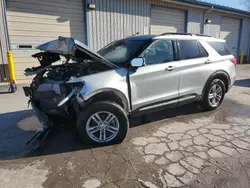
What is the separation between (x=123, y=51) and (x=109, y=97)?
3.78ft

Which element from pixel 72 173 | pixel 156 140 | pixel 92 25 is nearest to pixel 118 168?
pixel 72 173

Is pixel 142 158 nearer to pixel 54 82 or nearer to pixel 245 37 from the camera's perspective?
pixel 54 82

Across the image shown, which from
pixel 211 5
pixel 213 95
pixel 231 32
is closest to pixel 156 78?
pixel 213 95

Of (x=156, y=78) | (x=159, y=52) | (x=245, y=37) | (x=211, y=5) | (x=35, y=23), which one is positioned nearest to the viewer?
(x=156, y=78)

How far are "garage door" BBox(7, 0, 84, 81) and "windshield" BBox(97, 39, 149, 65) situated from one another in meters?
4.96

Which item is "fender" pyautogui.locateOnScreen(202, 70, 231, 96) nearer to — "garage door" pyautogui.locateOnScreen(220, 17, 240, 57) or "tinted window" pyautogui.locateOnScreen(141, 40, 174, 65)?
"tinted window" pyautogui.locateOnScreen(141, 40, 174, 65)

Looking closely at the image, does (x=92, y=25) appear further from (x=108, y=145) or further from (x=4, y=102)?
(x=108, y=145)

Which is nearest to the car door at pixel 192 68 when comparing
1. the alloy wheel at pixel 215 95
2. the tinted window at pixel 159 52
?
the tinted window at pixel 159 52

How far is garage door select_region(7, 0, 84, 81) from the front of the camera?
24.8ft

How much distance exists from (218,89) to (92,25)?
6.53 metres

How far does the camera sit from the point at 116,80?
3271mm

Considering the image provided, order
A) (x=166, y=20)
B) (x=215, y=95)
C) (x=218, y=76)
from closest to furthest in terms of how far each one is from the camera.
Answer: (x=218, y=76), (x=215, y=95), (x=166, y=20)

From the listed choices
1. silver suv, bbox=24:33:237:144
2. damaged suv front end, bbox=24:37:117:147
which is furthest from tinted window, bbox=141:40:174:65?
damaged suv front end, bbox=24:37:117:147

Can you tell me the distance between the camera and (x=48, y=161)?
291cm
